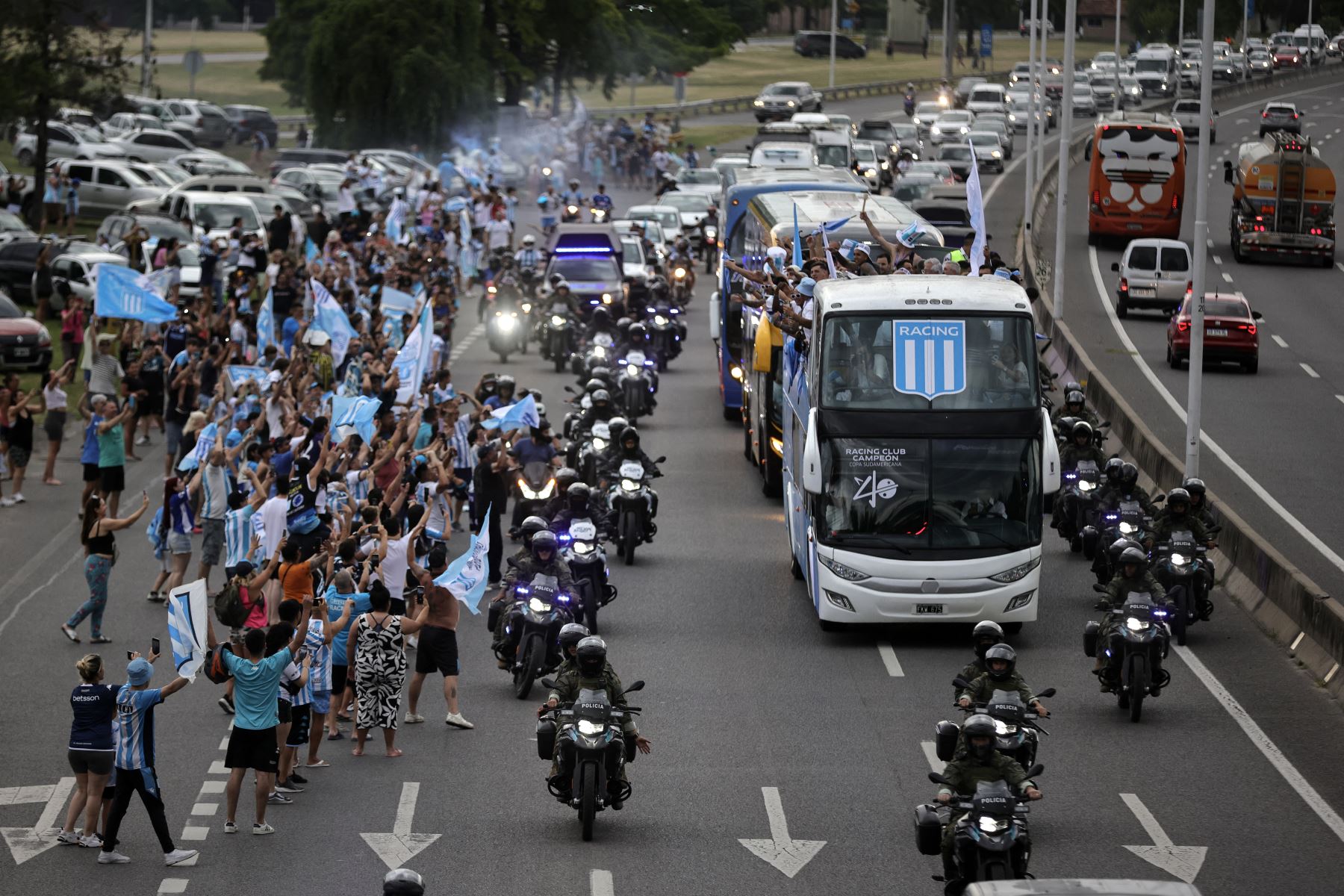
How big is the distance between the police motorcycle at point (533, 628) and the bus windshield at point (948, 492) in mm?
3343

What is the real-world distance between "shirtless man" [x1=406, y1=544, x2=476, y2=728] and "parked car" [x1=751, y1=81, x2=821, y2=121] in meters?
79.7

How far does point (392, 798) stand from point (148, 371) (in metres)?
15.6

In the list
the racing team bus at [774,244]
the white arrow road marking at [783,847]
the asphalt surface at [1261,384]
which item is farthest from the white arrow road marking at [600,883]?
the racing team bus at [774,244]

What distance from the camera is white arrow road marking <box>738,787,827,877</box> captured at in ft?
46.6

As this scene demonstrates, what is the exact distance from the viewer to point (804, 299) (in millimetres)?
23984

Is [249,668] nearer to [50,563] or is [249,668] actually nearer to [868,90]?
[50,563]

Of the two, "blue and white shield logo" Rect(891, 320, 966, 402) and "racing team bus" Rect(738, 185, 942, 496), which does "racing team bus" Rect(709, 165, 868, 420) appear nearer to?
"racing team bus" Rect(738, 185, 942, 496)

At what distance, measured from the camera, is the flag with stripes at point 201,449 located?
22.7 metres

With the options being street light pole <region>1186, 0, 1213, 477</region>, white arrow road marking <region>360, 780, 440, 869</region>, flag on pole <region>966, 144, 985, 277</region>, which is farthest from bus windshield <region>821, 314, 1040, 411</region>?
white arrow road marking <region>360, 780, 440, 869</region>

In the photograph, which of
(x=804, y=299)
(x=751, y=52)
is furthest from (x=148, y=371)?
(x=751, y=52)

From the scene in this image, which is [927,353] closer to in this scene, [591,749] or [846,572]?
[846,572]

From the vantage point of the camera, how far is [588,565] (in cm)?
2069

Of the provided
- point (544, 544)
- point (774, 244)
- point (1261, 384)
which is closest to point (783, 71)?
point (1261, 384)

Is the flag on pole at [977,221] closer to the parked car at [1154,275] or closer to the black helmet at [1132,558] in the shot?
the black helmet at [1132,558]
